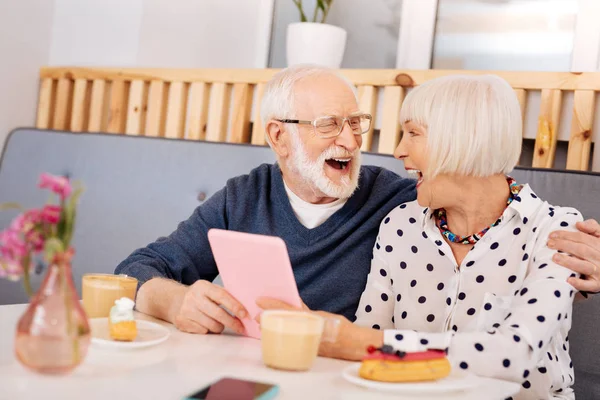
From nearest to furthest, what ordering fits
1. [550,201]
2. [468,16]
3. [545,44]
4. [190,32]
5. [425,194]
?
[425,194] → [550,201] → [545,44] → [468,16] → [190,32]

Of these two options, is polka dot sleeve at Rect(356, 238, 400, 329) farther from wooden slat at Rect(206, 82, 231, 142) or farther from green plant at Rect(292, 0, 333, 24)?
green plant at Rect(292, 0, 333, 24)

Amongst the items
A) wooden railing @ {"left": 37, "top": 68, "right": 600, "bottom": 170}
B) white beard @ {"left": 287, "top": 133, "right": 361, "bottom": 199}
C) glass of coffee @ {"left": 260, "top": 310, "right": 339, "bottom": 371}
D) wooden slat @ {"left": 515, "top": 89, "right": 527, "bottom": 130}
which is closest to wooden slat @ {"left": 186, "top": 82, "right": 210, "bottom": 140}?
wooden railing @ {"left": 37, "top": 68, "right": 600, "bottom": 170}

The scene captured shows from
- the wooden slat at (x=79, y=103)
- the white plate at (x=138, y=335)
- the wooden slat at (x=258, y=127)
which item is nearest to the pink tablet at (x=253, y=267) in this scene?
the white plate at (x=138, y=335)

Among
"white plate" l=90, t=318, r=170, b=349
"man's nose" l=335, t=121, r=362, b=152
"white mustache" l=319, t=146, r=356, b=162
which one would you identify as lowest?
"white plate" l=90, t=318, r=170, b=349

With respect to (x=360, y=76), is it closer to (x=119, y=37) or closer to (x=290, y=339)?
(x=119, y=37)

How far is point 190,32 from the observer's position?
2.88 metres

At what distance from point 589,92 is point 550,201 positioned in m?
0.40

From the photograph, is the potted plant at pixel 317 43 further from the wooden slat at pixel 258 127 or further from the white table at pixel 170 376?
the white table at pixel 170 376

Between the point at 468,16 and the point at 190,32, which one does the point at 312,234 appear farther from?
the point at 190,32

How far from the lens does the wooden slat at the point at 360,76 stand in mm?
1877

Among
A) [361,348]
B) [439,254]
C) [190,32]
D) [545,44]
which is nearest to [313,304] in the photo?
[439,254]

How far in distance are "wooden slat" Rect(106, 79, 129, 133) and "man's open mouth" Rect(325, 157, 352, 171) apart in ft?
4.55

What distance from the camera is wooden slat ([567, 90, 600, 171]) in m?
1.83

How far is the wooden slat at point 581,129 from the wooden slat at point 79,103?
6.18ft
